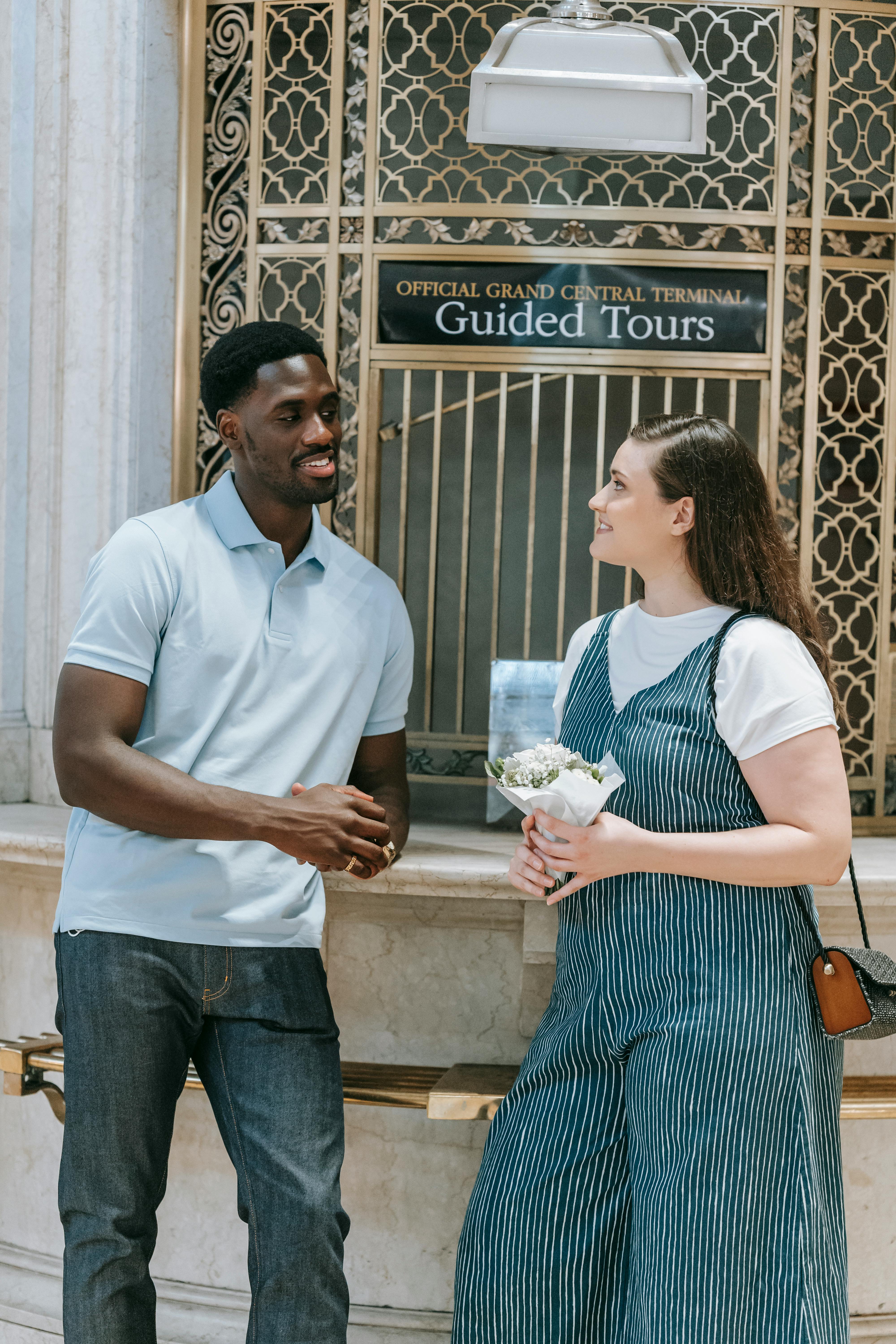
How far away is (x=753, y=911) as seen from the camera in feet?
6.67

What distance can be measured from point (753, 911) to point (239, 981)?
969 mm

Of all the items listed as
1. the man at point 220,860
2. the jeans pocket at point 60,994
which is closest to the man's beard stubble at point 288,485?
the man at point 220,860

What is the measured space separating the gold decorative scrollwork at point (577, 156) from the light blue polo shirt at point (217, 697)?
131 centimetres

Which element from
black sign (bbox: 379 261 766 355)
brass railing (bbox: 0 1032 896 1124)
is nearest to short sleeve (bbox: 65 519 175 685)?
brass railing (bbox: 0 1032 896 1124)

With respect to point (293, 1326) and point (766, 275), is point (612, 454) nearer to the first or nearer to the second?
point (766, 275)

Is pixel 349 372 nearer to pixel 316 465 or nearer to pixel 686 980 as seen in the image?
pixel 316 465

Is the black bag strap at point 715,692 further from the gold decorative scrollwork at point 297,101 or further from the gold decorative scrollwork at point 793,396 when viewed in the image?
the gold decorative scrollwork at point 297,101

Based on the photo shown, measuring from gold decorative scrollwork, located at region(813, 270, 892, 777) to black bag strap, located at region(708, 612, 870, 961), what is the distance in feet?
3.84

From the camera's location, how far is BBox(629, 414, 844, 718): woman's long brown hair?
6.91 ft

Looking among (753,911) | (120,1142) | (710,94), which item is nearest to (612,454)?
(710,94)

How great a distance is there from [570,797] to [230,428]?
1.09 meters

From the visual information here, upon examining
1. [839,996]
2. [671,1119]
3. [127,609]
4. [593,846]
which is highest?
[127,609]

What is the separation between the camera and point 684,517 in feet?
6.93

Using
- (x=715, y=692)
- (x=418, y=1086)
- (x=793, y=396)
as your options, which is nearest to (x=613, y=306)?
(x=793, y=396)
